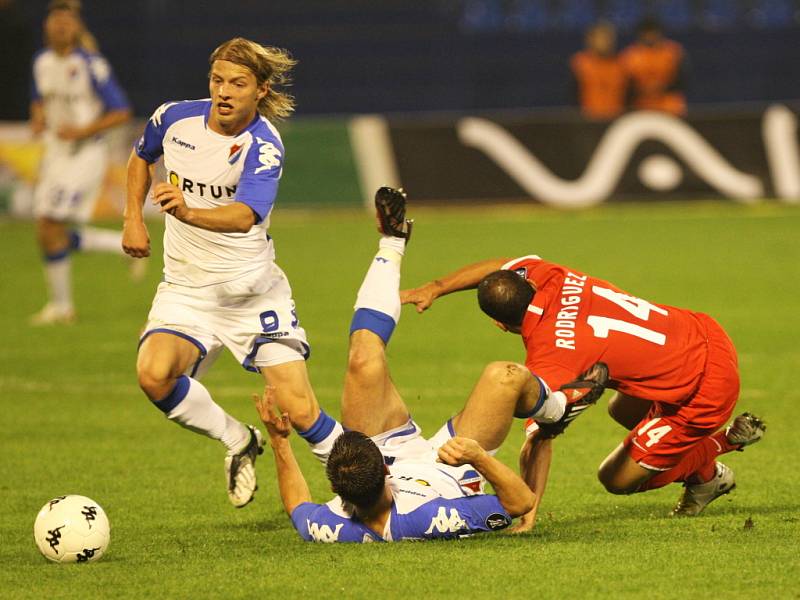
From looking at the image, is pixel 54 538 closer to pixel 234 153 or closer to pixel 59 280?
pixel 234 153

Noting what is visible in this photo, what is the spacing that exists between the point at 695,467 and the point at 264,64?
2.57 metres

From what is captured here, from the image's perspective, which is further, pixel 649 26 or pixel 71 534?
pixel 649 26

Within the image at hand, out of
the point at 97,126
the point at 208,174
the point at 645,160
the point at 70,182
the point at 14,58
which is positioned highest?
the point at 208,174

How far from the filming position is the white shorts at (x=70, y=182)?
12273 mm

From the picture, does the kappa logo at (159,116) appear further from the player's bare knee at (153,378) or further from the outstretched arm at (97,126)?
the outstretched arm at (97,126)

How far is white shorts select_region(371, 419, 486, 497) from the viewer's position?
5875 millimetres

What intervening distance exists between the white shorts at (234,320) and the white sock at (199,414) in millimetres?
127

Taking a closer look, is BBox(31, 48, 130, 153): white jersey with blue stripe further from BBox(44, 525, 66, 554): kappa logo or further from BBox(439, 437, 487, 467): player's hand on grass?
BBox(439, 437, 487, 467): player's hand on grass

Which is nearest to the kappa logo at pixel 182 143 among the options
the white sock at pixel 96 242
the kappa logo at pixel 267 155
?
the kappa logo at pixel 267 155

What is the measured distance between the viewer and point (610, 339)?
601 cm

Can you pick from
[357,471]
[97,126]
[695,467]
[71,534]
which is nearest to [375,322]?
[357,471]

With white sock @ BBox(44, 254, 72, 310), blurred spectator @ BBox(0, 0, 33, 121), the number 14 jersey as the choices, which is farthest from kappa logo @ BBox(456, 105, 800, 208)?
the number 14 jersey

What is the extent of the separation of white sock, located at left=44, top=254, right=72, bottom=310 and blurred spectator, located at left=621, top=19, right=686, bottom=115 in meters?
11.9

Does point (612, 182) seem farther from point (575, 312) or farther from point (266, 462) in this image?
point (575, 312)
